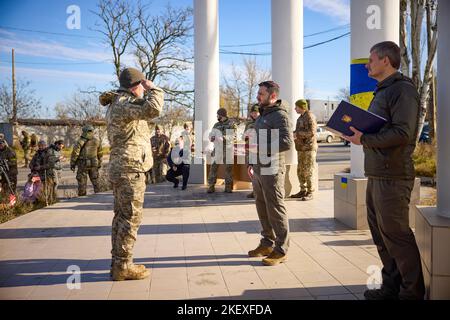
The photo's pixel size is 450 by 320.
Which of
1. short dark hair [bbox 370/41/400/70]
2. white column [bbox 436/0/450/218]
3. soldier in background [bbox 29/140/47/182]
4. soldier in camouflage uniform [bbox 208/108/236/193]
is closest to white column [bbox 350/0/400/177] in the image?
white column [bbox 436/0/450/218]

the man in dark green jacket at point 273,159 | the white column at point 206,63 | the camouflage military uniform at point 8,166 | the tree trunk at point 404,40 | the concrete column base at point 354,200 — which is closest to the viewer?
the man in dark green jacket at point 273,159

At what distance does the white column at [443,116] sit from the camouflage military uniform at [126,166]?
2.54 metres

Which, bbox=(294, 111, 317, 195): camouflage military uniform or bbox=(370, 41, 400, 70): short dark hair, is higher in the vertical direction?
bbox=(370, 41, 400, 70): short dark hair

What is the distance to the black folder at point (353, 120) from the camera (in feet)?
10.2

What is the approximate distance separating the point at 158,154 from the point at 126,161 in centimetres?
865

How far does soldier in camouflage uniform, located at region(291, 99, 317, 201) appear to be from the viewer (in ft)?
26.9

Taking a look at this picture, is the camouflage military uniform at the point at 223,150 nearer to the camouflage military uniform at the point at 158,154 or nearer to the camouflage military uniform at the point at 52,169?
the camouflage military uniform at the point at 158,154

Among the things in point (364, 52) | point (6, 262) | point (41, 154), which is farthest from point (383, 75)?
point (41, 154)

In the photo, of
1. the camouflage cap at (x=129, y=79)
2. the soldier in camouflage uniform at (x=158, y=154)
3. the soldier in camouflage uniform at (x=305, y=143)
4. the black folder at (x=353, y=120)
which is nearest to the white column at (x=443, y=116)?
the black folder at (x=353, y=120)

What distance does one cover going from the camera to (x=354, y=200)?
5785 mm

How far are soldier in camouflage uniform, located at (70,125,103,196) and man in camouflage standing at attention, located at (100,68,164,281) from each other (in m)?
6.55

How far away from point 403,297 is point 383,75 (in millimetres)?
1802

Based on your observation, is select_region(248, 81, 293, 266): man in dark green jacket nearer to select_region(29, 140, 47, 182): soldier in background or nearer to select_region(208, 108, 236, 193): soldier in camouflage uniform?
select_region(208, 108, 236, 193): soldier in camouflage uniform
